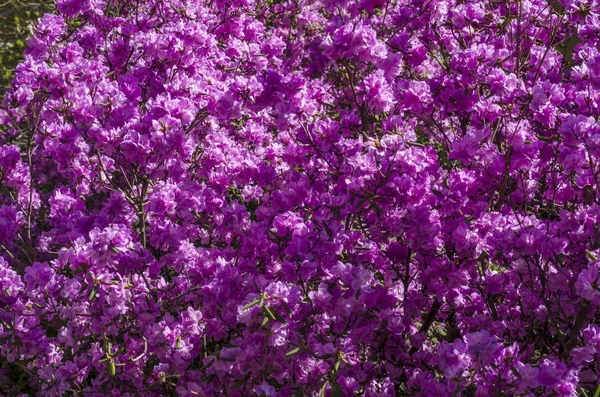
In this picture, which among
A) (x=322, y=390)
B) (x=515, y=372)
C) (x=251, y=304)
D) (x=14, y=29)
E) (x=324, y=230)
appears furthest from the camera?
(x=14, y=29)

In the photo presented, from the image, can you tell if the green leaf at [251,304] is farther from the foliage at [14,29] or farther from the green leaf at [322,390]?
the foliage at [14,29]

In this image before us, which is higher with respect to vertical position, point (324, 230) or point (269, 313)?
point (324, 230)

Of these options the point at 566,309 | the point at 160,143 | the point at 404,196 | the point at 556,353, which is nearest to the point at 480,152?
the point at 404,196

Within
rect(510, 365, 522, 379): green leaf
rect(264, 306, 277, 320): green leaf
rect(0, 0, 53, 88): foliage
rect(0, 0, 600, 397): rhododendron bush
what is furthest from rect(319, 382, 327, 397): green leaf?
rect(0, 0, 53, 88): foliage

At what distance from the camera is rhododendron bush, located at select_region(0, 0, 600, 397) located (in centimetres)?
265

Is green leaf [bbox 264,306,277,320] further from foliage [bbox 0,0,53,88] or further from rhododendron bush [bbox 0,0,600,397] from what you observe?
foliage [bbox 0,0,53,88]

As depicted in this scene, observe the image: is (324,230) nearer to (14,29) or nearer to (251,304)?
(251,304)

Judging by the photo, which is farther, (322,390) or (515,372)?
(322,390)

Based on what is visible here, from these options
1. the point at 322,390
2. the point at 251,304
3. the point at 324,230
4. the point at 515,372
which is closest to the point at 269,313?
the point at 251,304

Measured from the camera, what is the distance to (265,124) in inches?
168

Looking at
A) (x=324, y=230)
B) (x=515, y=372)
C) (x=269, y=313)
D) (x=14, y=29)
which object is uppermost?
(x=14, y=29)

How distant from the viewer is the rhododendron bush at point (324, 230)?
265cm

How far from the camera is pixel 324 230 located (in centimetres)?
285

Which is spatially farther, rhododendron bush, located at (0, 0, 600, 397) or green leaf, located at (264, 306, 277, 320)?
rhododendron bush, located at (0, 0, 600, 397)
